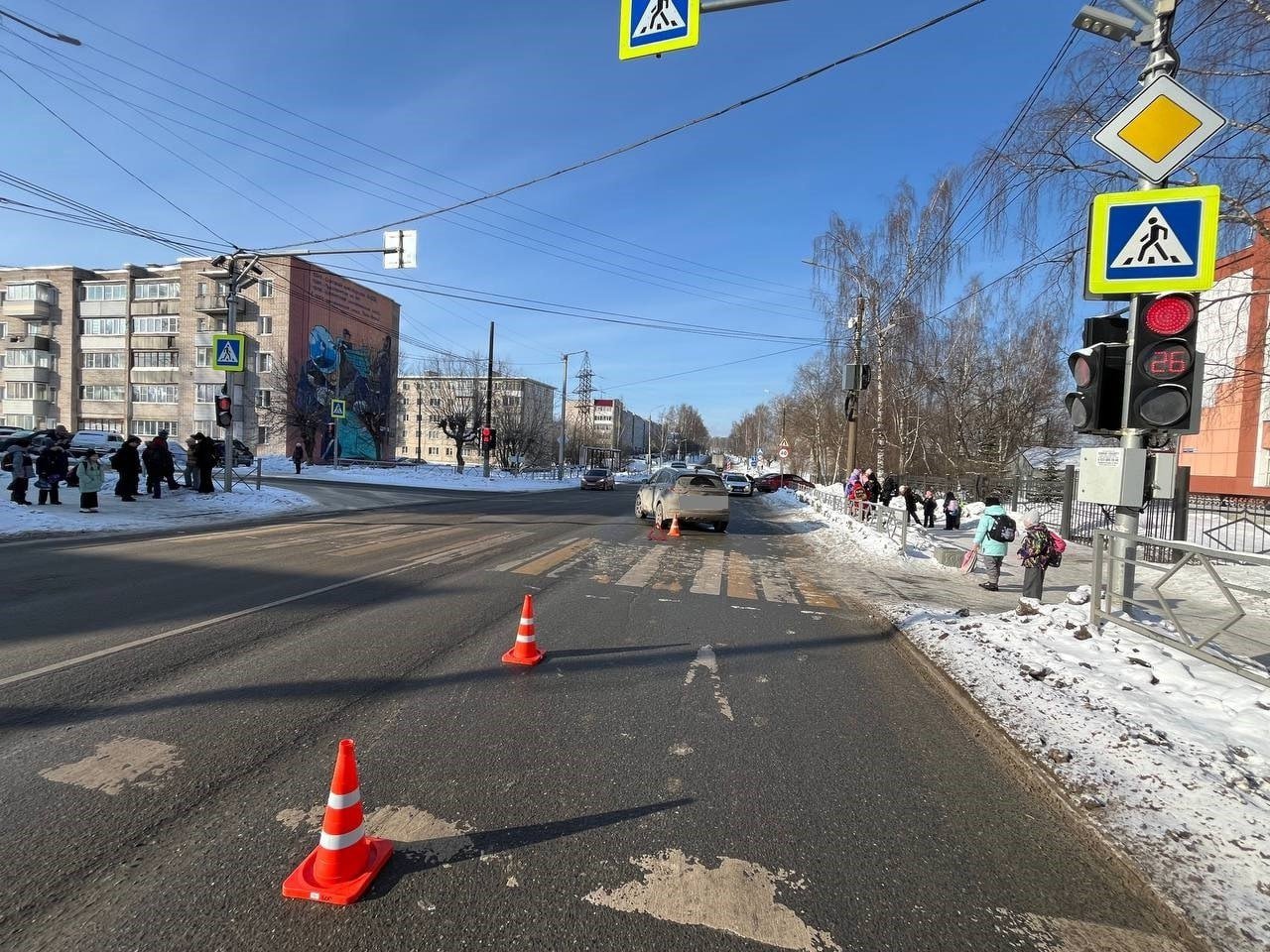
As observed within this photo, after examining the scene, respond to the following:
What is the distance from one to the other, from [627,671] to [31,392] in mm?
79056

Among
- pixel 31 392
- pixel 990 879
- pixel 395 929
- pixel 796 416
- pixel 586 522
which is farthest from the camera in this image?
pixel 31 392

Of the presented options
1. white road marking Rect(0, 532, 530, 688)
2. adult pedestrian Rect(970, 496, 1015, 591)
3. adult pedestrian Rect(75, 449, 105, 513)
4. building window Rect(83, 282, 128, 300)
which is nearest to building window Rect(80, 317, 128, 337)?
building window Rect(83, 282, 128, 300)

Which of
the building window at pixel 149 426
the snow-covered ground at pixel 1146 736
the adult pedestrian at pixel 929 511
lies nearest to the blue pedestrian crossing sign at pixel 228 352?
the snow-covered ground at pixel 1146 736

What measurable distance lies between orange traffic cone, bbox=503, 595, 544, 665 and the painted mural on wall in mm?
52886

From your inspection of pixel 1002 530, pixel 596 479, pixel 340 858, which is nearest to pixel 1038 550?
pixel 1002 530

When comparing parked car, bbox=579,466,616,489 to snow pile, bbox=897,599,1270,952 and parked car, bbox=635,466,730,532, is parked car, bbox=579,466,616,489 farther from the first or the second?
snow pile, bbox=897,599,1270,952

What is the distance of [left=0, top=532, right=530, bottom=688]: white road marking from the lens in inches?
185

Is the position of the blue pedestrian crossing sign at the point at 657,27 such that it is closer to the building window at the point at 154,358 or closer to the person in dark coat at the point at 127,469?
the person in dark coat at the point at 127,469

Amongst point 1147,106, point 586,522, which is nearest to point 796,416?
point 586,522

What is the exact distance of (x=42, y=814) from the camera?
2.85 metres

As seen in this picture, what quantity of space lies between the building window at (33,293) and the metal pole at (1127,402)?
79.9m

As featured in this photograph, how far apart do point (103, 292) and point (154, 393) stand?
11.1 meters

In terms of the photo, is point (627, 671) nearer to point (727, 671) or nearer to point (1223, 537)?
point (727, 671)

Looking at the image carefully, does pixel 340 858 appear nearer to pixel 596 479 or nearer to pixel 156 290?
pixel 596 479
